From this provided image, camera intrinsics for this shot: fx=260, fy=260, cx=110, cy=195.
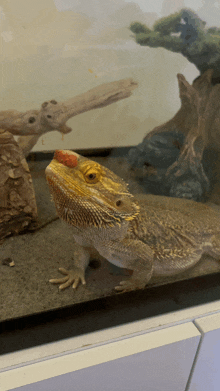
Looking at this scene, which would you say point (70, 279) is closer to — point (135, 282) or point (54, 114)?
point (135, 282)

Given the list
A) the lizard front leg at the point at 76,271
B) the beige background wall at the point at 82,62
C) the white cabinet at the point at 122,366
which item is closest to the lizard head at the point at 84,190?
the beige background wall at the point at 82,62

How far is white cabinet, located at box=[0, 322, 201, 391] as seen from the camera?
921 mm

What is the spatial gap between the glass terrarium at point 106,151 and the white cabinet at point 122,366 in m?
0.16

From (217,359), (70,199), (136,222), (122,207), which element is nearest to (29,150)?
(70,199)

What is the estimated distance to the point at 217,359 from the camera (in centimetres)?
130

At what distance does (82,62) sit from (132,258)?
78 centimetres

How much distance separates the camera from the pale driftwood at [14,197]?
1.17 meters

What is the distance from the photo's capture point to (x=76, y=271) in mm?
1146

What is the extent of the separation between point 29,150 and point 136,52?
0.56 m

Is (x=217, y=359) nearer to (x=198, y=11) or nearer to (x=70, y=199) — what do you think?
(x=70, y=199)

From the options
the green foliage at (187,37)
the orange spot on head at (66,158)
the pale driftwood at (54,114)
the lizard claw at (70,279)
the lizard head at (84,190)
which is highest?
the green foliage at (187,37)

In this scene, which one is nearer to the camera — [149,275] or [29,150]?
[29,150]

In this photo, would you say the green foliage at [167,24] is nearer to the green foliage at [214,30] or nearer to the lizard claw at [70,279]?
the green foliage at [214,30]

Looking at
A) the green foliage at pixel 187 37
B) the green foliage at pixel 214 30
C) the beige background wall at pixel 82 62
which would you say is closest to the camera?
the beige background wall at pixel 82 62
